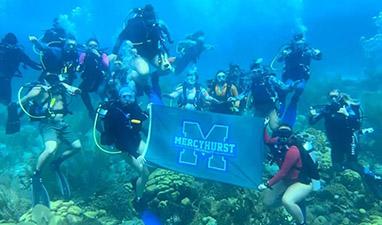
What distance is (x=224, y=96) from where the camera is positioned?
1133 cm

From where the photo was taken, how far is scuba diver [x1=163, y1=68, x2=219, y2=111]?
11.5 m

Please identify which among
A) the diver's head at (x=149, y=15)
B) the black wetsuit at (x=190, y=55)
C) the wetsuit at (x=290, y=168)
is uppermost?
the black wetsuit at (x=190, y=55)

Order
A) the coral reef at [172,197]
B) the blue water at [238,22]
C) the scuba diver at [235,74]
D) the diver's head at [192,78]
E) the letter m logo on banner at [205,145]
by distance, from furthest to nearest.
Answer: the blue water at [238,22] → the scuba diver at [235,74] → the diver's head at [192,78] → the coral reef at [172,197] → the letter m logo on banner at [205,145]

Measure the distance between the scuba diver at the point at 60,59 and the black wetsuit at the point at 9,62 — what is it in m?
0.89

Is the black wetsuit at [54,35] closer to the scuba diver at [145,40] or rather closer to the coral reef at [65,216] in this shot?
the scuba diver at [145,40]

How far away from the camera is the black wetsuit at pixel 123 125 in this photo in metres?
7.67

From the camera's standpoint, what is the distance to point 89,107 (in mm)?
10734

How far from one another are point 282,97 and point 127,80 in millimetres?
4738

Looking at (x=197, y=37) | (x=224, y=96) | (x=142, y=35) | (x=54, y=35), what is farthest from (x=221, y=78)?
(x=197, y=37)

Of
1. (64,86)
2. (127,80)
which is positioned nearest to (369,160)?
(127,80)

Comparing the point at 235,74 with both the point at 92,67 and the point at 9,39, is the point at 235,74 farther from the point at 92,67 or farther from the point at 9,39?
the point at 9,39

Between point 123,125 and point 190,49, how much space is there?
31.7ft

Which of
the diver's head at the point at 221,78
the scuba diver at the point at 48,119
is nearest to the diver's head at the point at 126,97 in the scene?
the scuba diver at the point at 48,119

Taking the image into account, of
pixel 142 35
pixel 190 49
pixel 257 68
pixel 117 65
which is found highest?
pixel 190 49
